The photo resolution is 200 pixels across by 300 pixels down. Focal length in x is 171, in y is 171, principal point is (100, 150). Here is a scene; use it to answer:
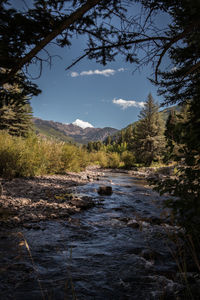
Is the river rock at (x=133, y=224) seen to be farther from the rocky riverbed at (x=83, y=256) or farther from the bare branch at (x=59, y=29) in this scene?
the bare branch at (x=59, y=29)

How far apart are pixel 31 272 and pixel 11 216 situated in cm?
189

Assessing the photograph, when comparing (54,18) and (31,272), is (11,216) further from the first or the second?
(54,18)

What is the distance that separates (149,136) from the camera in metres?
29.0

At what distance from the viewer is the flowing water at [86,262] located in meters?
1.88

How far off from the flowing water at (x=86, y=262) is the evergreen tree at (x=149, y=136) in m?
25.6

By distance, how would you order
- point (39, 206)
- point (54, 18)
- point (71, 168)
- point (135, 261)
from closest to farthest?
point (54, 18) < point (135, 261) < point (39, 206) < point (71, 168)

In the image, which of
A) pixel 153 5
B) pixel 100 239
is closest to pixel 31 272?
pixel 100 239

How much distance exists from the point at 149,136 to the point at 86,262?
1111 inches

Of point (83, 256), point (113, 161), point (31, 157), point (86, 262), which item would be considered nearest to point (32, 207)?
point (83, 256)

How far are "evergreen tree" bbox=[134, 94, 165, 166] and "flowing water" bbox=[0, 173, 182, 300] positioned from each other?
1008 inches

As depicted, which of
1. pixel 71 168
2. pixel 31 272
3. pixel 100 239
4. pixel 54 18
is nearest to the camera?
pixel 31 272

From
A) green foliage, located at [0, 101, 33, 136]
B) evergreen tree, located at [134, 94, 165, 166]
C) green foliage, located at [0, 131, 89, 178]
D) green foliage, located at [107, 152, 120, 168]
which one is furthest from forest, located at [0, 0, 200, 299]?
evergreen tree, located at [134, 94, 165, 166]

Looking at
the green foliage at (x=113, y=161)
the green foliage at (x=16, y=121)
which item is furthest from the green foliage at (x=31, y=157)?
the green foliage at (x=16, y=121)

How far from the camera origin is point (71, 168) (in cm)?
1268
